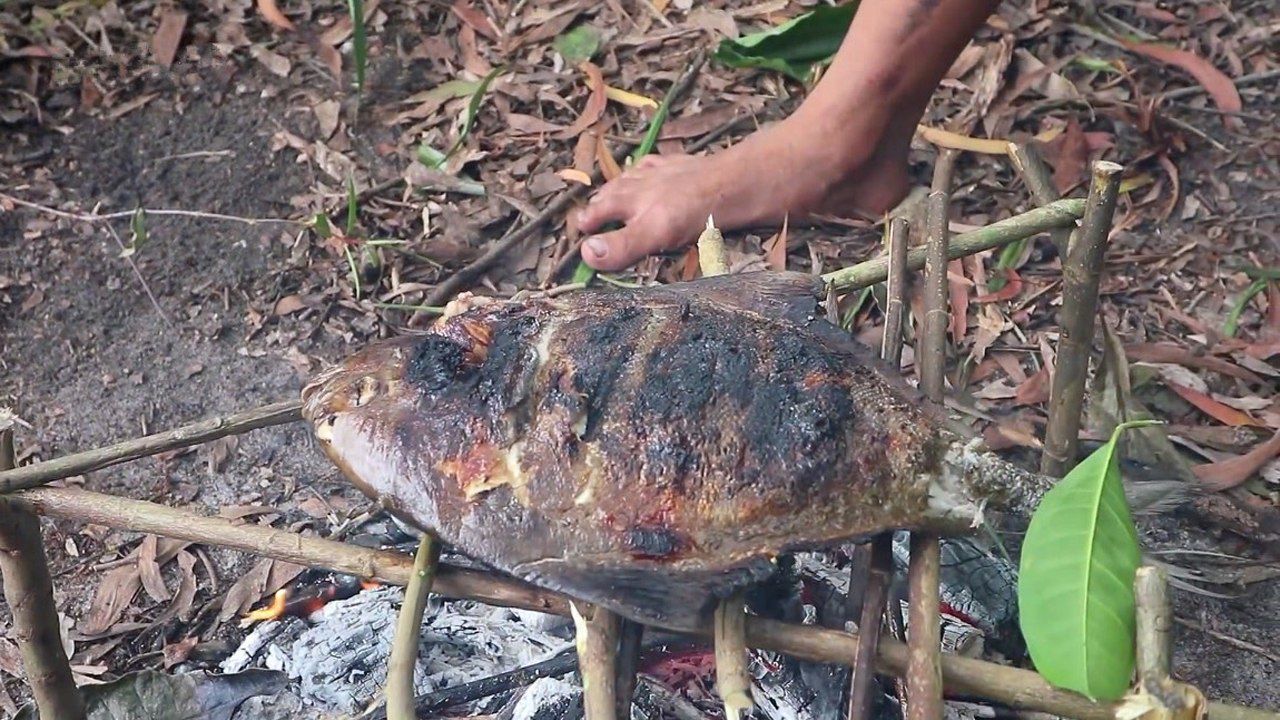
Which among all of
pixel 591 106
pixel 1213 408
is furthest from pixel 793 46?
pixel 1213 408

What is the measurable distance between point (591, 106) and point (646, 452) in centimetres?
225

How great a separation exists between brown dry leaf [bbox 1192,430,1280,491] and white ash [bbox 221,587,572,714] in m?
1.44

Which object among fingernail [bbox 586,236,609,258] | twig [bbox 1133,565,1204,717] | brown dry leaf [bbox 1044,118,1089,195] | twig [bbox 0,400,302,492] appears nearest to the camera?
twig [bbox 1133,565,1204,717]

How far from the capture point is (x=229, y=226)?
3086mm

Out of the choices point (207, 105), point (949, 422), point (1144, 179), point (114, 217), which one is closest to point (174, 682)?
point (949, 422)

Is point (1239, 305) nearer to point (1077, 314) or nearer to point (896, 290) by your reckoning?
point (1077, 314)

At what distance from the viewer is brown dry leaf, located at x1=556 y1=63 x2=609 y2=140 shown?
330 centimetres

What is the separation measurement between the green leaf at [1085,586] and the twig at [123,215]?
250 centimetres

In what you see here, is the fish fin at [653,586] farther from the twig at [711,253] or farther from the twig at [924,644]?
the twig at [711,253]

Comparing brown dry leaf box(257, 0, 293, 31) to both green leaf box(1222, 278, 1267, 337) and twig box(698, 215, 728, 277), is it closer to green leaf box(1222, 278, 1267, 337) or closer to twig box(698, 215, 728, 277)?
twig box(698, 215, 728, 277)

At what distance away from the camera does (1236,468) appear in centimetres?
230

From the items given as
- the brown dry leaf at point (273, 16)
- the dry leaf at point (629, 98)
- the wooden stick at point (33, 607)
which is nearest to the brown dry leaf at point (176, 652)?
the wooden stick at point (33, 607)

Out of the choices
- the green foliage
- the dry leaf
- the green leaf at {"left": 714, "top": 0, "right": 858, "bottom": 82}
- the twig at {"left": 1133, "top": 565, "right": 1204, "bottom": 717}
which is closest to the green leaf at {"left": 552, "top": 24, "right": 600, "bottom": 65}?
the dry leaf

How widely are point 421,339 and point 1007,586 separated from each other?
3.61 ft
